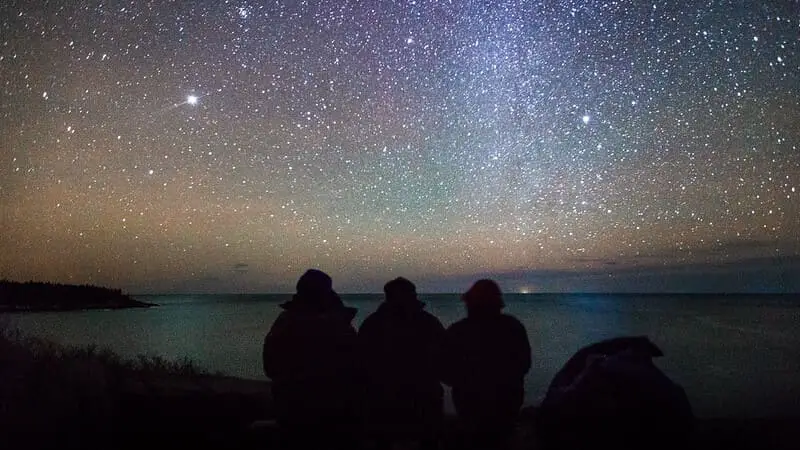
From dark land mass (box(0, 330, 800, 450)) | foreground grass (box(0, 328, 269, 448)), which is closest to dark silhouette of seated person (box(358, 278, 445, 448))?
dark land mass (box(0, 330, 800, 450))

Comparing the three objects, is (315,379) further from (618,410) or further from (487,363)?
(618,410)

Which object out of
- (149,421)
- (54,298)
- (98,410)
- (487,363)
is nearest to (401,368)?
(487,363)

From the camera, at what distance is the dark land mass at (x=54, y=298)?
335 ft

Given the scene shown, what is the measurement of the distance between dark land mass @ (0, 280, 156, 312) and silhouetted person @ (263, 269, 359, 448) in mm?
106931

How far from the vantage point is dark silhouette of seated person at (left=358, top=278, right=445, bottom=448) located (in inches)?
235

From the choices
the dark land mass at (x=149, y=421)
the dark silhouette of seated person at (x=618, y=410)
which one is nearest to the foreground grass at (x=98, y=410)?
the dark land mass at (x=149, y=421)

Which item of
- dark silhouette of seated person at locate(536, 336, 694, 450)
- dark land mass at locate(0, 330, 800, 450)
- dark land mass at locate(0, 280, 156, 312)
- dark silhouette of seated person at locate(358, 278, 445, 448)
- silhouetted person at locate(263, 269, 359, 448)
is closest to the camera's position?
dark silhouette of seated person at locate(536, 336, 694, 450)

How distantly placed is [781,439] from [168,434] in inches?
283

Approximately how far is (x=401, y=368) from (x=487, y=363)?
906 millimetres

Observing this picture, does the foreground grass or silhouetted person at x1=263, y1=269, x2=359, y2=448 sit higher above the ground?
silhouetted person at x1=263, y1=269, x2=359, y2=448

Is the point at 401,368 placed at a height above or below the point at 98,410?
above

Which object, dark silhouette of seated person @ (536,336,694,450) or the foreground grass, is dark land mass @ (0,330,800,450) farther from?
dark silhouette of seated person @ (536,336,694,450)

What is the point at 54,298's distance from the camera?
355 ft

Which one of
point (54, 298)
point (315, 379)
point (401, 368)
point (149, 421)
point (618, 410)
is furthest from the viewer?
point (54, 298)
